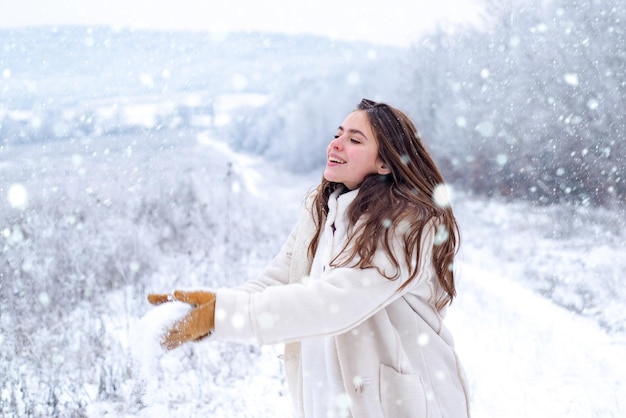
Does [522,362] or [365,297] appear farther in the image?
[522,362]

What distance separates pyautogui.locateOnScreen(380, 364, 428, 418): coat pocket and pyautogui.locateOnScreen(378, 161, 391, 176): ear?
0.69m

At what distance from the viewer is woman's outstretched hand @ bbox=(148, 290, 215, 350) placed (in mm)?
1498

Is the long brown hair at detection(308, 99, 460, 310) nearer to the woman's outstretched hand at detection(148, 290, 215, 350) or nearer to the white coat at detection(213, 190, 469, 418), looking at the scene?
the white coat at detection(213, 190, 469, 418)

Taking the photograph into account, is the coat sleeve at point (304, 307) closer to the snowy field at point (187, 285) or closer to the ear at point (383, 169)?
the snowy field at point (187, 285)

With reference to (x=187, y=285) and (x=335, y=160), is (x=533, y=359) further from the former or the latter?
(x=187, y=285)

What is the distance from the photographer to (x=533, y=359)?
16.2 feet

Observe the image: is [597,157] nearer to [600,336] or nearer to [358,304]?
[600,336]

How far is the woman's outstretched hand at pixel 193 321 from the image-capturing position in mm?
1498

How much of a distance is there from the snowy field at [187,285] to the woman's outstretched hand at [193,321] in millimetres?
64

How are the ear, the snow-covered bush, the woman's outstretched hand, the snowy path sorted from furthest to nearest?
1. the snow-covered bush
2. the snowy path
3. the ear
4. the woman's outstretched hand

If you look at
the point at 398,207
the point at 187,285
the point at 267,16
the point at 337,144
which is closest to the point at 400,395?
the point at 398,207

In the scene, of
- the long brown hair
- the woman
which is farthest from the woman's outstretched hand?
the long brown hair

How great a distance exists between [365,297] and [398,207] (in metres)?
0.35

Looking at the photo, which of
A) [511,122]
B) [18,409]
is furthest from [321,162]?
[18,409]
